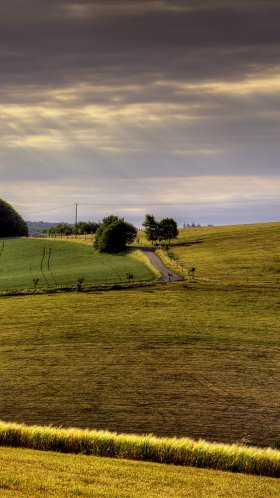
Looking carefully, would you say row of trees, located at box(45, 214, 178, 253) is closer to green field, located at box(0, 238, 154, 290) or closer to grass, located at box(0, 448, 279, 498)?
green field, located at box(0, 238, 154, 290)

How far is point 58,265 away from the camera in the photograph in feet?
421

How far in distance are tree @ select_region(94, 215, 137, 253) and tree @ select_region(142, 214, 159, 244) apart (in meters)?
12.6

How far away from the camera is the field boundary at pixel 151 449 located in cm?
2327

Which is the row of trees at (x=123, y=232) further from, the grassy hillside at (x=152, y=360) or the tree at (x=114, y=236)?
the grassy hillside at (x=152, y=360)

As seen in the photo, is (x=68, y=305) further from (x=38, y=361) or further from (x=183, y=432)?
(x=183, y=432)

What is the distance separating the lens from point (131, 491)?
17.9 m

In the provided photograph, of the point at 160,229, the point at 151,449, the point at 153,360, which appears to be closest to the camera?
the point at 151,449

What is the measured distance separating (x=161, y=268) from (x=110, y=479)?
3589 inches

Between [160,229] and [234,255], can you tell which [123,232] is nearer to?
[160,229]

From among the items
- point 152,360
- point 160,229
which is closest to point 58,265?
point 160,229

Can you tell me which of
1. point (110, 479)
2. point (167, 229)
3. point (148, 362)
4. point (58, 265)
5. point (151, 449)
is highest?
point (167, 229)

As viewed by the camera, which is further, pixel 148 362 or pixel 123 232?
pixel 123 232

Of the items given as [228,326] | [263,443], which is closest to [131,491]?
[263,443]

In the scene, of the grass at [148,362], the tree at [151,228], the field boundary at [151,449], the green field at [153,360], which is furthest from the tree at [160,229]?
the field boundary at [151,449]
